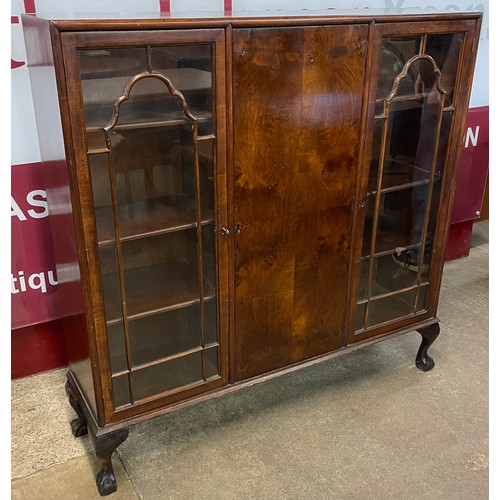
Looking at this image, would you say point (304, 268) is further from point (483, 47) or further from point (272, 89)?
point (483, 47)

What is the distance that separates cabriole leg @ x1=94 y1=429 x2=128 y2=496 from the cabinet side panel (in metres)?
0.08

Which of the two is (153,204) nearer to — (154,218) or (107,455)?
(154,218)

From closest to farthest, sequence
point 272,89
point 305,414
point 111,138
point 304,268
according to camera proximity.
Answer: point 111,138, point 272,89, point 304,268, point 305,414

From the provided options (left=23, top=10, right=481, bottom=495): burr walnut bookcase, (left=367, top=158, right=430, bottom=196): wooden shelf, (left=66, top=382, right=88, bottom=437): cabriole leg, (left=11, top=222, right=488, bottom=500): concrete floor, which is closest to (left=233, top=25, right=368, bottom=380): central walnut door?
(left=23, top=10, right=481, bottom=495): burr walnut bookcase

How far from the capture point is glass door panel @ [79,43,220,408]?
1.19 metres

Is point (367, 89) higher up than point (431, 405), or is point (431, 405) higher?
point (367, 89)

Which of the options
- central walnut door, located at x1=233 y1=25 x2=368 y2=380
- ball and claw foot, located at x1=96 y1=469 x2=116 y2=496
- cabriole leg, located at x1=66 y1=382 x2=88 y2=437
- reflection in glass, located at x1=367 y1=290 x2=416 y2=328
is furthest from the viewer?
reflection in glass, located at x1=367 y1=290 x2=416 y2=328

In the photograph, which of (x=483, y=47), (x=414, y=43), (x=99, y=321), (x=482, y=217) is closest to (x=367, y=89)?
(x=414, y=43)

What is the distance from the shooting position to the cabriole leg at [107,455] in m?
1.43

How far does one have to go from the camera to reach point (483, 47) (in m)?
2.40

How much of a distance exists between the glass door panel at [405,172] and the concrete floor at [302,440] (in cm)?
25

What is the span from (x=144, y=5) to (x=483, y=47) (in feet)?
4.96

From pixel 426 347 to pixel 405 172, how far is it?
630 mm

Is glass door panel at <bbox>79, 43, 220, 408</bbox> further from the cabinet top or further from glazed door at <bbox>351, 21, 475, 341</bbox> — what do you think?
glazed door at <bbox>351, 21, 475, 341</bbox>
